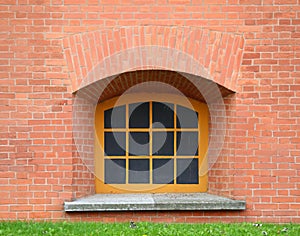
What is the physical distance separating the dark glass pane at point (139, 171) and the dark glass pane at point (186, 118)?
0.69m

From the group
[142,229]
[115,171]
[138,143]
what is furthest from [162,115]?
[142,229]

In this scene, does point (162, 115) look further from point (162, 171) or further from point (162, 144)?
point (162, 171)

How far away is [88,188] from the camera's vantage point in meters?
7.12

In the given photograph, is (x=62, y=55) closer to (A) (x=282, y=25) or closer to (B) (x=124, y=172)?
(B) (x=124, y=172)

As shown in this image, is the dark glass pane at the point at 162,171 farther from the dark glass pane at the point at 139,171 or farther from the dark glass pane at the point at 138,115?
the dark glass pane at the point at 138,115

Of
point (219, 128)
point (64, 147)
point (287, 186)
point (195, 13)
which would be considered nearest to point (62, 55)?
point (64, 147)

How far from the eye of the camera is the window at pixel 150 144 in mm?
7488

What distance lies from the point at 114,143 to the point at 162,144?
25.3 inches

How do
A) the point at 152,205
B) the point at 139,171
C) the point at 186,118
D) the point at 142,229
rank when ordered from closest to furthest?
the point at 142,229, the point at 152,205, the point at 139,171, the point at 186,118

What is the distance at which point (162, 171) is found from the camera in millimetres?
7500

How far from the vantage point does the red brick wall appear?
21.8ft

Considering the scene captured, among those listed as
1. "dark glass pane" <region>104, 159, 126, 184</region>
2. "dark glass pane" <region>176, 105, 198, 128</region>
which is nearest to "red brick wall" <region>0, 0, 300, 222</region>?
"dark glass pane" <region>104, 159, 126, 184</region>

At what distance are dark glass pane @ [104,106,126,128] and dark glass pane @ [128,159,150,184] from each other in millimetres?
514

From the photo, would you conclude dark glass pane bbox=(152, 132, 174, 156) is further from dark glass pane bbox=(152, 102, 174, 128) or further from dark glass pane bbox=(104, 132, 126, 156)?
dark glass pane bbox=(104, 132, 126, 156)
